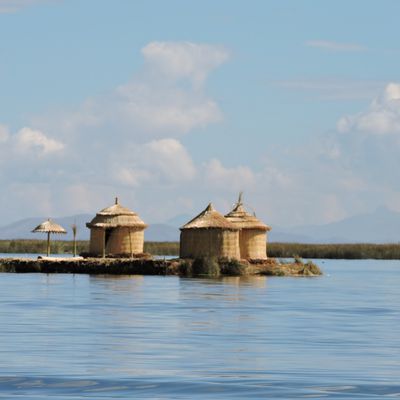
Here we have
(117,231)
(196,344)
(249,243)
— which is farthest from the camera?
(117,231)

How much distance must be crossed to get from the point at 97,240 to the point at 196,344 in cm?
4196

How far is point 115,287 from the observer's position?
50.5m

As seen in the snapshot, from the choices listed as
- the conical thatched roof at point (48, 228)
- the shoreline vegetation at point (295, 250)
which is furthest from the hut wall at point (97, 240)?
the shoreline vegetation at point (295, 250)

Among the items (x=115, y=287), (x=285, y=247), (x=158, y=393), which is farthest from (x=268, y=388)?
(x=285, y=247)

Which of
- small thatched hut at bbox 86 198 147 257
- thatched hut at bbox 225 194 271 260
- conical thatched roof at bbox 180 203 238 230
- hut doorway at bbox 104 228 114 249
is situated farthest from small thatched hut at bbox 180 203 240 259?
hut doorway at bbox 104 228 114 249

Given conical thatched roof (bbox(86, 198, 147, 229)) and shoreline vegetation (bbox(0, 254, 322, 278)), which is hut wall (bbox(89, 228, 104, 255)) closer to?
conical thatched roof (bbox(86, 198, 147, 229))

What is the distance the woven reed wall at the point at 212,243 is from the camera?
61.5 m

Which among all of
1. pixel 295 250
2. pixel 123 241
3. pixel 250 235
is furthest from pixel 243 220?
pixel 295 250

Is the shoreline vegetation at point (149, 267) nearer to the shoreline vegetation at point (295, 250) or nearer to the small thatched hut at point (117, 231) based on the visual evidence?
the small thatched hut at point (117, 231)

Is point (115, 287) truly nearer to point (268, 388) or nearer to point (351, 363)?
point (351, 363)

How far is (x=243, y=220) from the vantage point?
65.9 meters

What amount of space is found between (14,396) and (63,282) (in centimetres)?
3609

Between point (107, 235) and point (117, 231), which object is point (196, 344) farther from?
point (107, 235)

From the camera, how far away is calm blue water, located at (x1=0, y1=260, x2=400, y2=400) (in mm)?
20016
